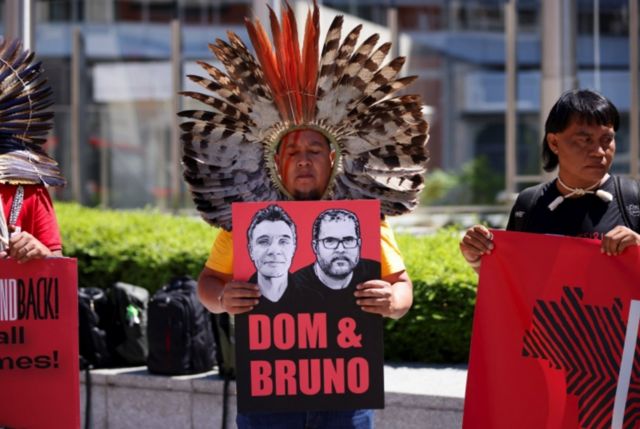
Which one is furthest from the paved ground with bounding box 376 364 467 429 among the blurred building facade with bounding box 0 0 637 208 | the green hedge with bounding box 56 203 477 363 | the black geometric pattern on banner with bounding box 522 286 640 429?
the blurred building facade with bounding box 0 0 637 208

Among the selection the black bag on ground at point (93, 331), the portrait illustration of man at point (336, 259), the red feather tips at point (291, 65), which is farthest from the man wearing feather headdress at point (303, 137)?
the black bag on ground at point (93, 331)

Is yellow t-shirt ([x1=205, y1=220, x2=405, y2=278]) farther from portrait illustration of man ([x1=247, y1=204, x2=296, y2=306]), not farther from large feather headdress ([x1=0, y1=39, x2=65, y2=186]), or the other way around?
→ large feather headdress ([x1=0, y1=39, x2=65, y2=186])

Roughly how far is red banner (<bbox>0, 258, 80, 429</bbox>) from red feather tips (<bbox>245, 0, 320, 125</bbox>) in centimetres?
107

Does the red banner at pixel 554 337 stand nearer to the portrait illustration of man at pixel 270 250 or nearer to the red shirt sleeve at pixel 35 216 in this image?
the portrait illustration of man at pixel 270 250

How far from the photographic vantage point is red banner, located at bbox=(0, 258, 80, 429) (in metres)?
4.27

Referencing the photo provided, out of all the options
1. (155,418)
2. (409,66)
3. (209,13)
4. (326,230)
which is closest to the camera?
(326,230)

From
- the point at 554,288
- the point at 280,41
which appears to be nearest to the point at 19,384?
the point at 280,41

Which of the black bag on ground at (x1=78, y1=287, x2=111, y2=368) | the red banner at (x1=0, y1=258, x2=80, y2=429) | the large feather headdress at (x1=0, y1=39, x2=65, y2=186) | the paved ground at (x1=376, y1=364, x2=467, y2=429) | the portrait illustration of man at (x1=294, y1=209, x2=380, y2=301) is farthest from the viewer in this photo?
the black bag on ground at (x1=78, y1=287, x2=111, y2=368)

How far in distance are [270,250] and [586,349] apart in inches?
43.7

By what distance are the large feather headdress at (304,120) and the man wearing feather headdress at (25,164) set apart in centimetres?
71

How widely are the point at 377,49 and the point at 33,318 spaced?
1650mm

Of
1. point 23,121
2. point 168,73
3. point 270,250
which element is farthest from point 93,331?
point 168,73

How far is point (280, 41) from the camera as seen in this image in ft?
12.7

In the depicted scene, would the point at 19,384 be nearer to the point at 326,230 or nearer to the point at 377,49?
the point at 326,230
